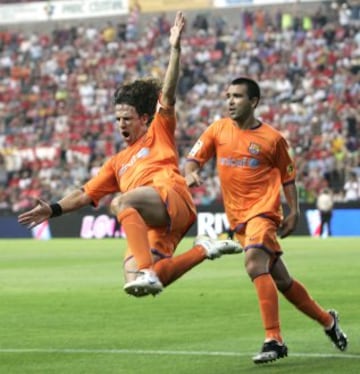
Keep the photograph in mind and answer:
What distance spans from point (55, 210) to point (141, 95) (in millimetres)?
1175

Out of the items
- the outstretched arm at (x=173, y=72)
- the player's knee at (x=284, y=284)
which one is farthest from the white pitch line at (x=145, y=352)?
the outstretched arm at (x=173, y=72)

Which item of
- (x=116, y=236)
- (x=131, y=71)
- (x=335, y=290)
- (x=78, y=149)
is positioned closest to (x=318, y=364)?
(x=335, y=290)

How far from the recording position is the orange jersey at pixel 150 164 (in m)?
9.54

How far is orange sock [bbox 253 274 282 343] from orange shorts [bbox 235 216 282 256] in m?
0.25

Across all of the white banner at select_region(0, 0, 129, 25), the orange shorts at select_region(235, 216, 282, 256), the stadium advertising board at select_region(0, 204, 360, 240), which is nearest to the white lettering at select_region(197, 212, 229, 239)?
the stadium advertising board at select_region(0, 204, 360, 240)

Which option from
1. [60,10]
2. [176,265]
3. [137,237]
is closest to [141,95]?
[137,237]

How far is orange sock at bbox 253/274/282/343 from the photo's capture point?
30.3 feet

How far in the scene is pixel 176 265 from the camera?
9328 mm

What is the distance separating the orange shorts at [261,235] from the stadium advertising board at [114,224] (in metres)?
24.0

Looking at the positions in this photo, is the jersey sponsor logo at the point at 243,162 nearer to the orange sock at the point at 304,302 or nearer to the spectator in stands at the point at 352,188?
the orange sock at the point at 304,302

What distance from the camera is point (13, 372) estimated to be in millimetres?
8852

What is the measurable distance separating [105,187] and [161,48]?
36.9 m

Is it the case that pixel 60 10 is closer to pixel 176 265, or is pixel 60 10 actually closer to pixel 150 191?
pixel 150 191

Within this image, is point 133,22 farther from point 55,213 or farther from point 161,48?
point 55,213
